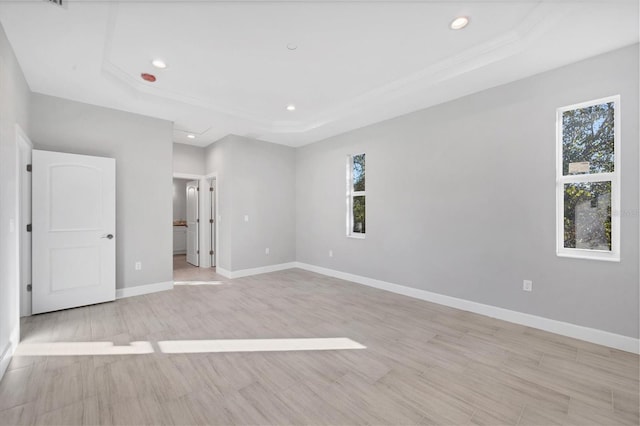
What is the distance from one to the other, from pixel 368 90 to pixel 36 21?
3355mm

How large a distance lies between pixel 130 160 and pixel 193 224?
2.88m

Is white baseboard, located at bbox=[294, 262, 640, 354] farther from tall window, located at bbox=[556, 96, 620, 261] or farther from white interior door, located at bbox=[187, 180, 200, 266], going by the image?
white interior door, located at bbox=[187, 180, 200, 266]

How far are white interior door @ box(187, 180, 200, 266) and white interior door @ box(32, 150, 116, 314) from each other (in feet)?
9.08

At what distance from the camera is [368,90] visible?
383 centimetres

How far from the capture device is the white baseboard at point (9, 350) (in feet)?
7.14

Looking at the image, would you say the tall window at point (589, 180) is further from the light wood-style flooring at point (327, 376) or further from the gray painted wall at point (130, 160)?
the gray painted wall at point (130, 160)

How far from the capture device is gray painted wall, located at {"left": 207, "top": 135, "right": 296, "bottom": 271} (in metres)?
5.39

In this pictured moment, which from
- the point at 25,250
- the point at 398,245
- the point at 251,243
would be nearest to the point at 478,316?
the point at 398,245

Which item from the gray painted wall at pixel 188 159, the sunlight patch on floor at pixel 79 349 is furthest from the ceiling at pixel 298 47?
the sunlight patch on floor at pixel 79 349

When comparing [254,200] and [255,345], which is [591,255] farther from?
[254,200]

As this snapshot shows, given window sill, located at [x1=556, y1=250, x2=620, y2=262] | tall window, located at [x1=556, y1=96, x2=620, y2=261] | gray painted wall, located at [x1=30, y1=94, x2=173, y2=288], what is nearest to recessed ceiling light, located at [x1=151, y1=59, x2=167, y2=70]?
gray painted wall, located at [x1=30, y1=94, x2=173, y2=288]

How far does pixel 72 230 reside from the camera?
3.62 meters

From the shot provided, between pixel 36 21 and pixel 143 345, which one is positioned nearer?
pixel 36 21

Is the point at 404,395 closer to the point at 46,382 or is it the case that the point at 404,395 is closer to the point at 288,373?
the point at 288,373
